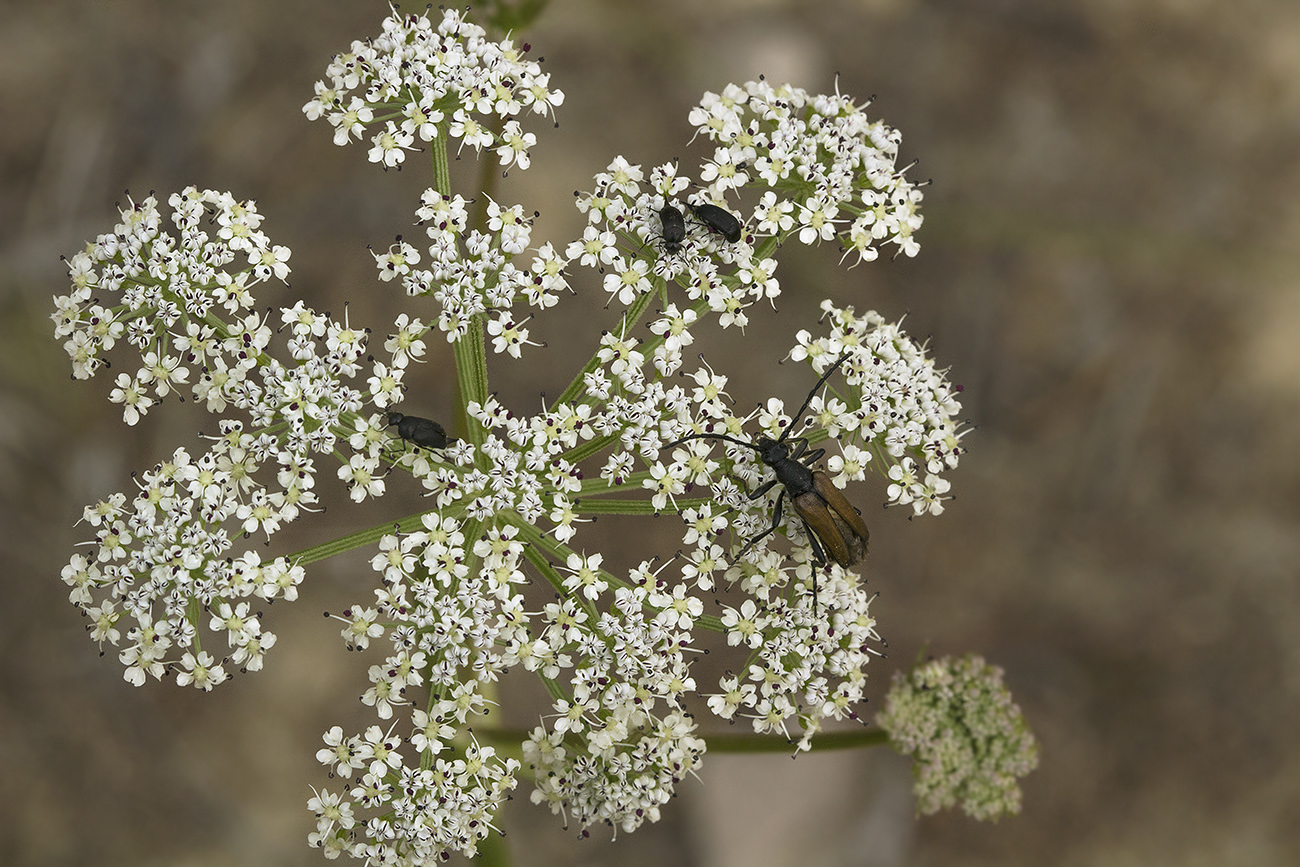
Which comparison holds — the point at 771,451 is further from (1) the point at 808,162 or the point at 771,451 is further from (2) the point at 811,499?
(1) the point at 808,162

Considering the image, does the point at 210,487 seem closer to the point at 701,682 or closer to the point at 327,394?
the point at 327,394

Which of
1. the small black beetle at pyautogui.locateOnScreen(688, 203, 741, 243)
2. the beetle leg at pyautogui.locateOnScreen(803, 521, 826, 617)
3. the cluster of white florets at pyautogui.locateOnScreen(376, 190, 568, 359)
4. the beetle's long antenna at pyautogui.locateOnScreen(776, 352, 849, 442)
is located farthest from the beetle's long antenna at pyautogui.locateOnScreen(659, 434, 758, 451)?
the small black beetle at pyautogui.locateOnScreen(688, 203, 741, 243)

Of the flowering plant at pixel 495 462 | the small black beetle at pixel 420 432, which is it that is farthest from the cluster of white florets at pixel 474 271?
the small black beetle at pixel 420 432

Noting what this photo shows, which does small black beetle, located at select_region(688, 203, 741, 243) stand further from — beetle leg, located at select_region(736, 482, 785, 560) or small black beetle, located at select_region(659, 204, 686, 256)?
beetle leg, located at select_region(736, 482, 785, 560)

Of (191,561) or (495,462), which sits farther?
(495,462)

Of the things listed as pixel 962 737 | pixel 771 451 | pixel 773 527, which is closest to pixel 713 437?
pixel 771 451
